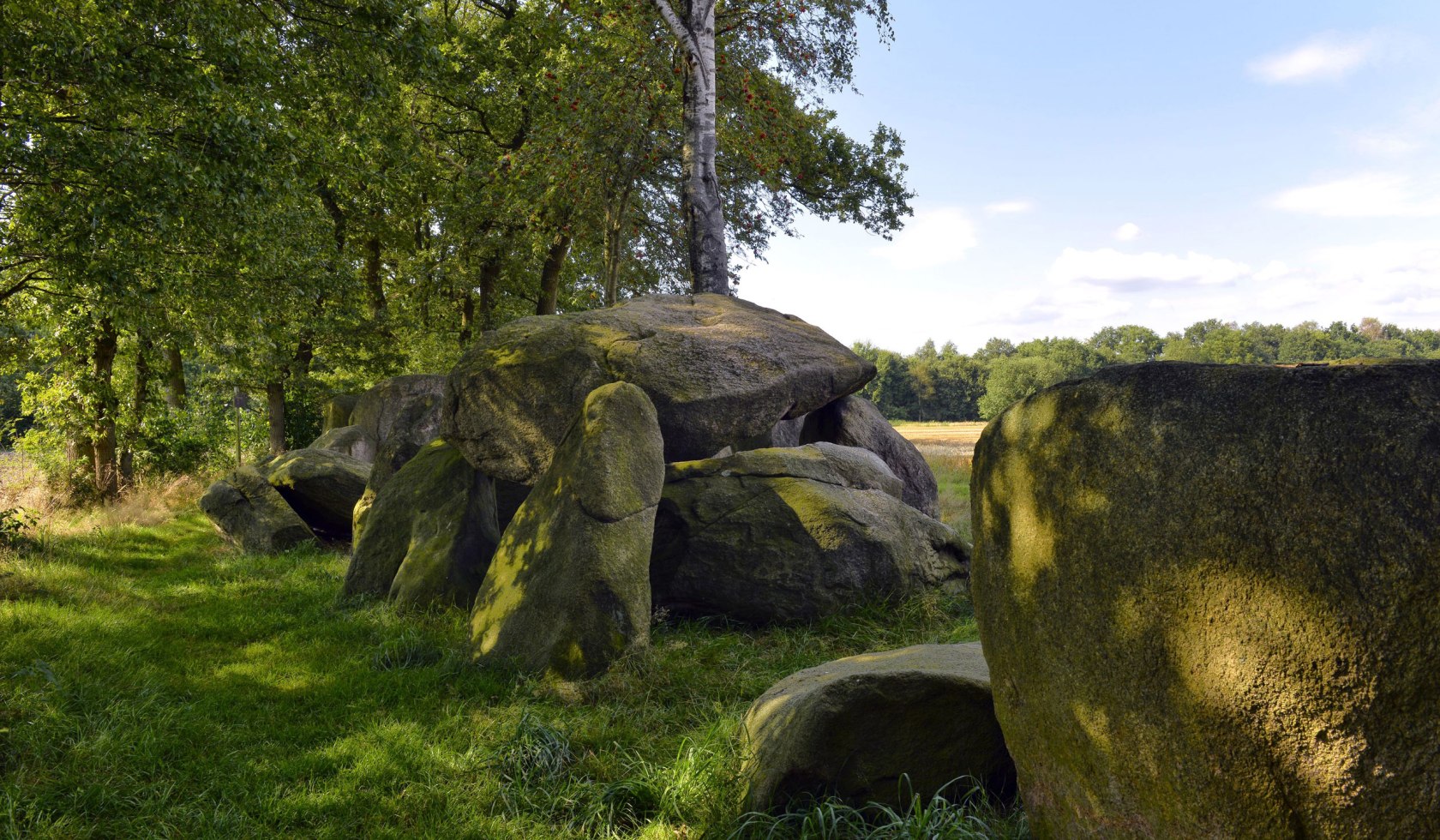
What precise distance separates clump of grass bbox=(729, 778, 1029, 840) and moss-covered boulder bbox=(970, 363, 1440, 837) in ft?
1.05

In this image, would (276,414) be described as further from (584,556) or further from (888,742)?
(888,742)

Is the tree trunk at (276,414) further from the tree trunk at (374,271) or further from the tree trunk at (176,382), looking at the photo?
the tree trunk at (374,271)

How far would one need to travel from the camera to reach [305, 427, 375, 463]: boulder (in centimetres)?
1616

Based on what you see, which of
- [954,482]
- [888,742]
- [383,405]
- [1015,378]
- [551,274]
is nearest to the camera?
[888,742]

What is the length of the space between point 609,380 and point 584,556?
238 cm

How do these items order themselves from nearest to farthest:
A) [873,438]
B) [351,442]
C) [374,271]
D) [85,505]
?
[873,438] < [85,505] < [351,442] < [374,271]

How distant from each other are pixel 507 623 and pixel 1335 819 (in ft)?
17.6

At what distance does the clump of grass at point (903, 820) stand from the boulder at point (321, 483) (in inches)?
373

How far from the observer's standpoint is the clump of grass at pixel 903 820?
11.5 feet

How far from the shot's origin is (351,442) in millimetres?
16328

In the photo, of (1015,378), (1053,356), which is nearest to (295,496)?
(1015,378)

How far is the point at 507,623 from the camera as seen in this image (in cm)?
648

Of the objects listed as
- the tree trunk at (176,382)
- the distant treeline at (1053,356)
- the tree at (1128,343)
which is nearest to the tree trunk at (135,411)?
the tree trunk at (176,382)

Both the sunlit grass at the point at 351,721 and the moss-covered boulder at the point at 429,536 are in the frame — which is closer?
the sunlit grass at the point at 351,721
